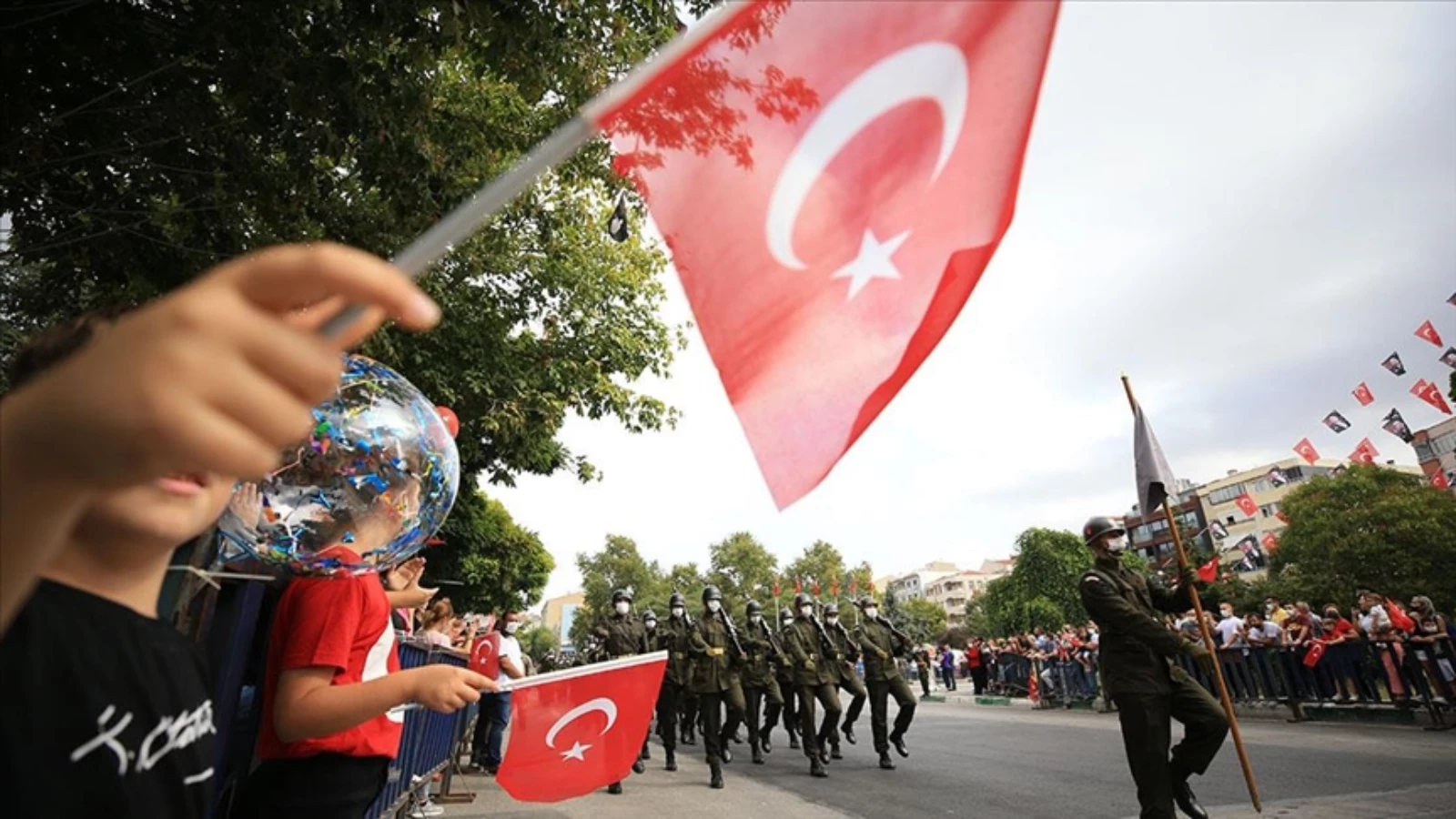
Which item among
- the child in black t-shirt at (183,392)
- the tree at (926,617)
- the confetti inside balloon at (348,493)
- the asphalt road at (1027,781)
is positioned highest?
the tree at (926,617)

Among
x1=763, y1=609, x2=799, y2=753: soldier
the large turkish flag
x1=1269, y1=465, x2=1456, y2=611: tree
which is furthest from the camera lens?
x1=1269, y1=465, x2=1456, y2=611: tree

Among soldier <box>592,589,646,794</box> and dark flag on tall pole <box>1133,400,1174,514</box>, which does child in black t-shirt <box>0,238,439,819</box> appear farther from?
soldier <box>592,589,646,794</box>

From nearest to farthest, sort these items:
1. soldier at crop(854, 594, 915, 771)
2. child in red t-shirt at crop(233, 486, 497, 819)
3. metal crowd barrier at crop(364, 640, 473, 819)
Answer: child in red t-shirt at crop(233, 486, 497, 819)
metal crowd barrier at crop(364, 640, 473, 819)
soldier at crop(854, 594, 915, 771)

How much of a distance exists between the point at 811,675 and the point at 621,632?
109 inches

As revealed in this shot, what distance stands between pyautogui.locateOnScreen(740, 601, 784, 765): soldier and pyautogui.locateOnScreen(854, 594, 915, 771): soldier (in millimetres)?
1397

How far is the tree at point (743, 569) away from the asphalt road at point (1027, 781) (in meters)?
67.9

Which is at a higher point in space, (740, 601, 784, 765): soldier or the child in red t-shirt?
(740, 601, 784, 765): soldier

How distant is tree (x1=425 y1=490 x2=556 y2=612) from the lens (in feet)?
51.6

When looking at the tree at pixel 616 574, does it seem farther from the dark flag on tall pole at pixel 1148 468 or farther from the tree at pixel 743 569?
the dark flag on tall pole at pixel 1148 468

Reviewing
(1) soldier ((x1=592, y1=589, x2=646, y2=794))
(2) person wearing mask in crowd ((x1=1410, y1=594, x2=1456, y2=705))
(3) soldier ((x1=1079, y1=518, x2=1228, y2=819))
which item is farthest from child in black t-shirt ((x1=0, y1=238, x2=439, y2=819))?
(2) person wearing mask in crowd ((x1=1410, y1=594, x2=1456, y2=705))

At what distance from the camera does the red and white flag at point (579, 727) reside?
9.34 ft

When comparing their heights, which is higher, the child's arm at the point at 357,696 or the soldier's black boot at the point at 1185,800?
the child's arm at the point at 357,696
